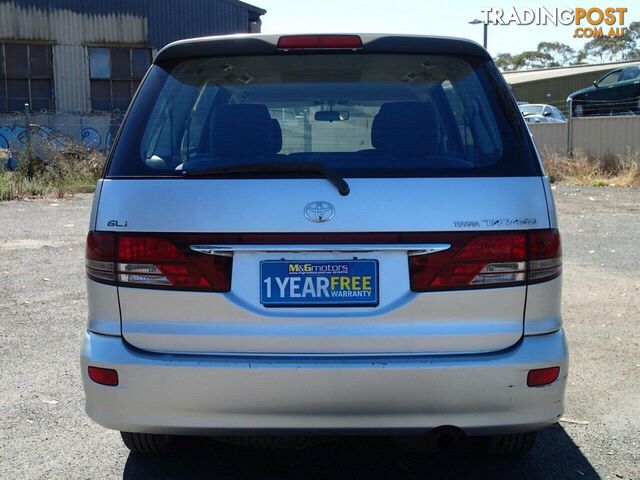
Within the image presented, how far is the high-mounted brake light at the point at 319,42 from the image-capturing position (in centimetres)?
314

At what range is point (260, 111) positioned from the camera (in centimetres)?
319

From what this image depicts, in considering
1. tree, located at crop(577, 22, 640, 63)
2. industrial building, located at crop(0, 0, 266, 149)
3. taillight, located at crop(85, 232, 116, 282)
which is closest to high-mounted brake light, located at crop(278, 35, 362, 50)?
taillight, located at crop(85, 232, 116, 282)

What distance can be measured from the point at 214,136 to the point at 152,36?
2340 cm

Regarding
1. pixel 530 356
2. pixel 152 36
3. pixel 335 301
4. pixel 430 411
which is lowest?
pixel 430 411

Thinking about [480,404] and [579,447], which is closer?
[480,404]

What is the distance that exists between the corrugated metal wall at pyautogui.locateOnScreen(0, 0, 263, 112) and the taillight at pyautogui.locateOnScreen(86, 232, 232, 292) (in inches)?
919

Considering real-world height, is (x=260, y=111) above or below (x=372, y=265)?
above

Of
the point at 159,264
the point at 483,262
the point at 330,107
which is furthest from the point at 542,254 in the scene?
the point at 159,264

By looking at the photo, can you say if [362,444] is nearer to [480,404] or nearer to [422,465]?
[422,465]

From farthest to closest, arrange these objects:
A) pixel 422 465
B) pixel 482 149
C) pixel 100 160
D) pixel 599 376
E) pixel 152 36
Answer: pixel 152 36 < pixel 100 160 < pixel 599 376 < pixel 422 465 < pixel 482 149

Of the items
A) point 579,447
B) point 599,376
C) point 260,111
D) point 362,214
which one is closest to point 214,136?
point 260,111

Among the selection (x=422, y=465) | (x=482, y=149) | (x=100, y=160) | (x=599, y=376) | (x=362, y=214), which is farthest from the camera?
(x=100, y=160)

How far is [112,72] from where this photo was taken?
2527 centimetres

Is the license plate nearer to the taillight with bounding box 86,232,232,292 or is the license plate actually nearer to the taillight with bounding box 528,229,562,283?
the taillight with bounding box 86,232,232,292
